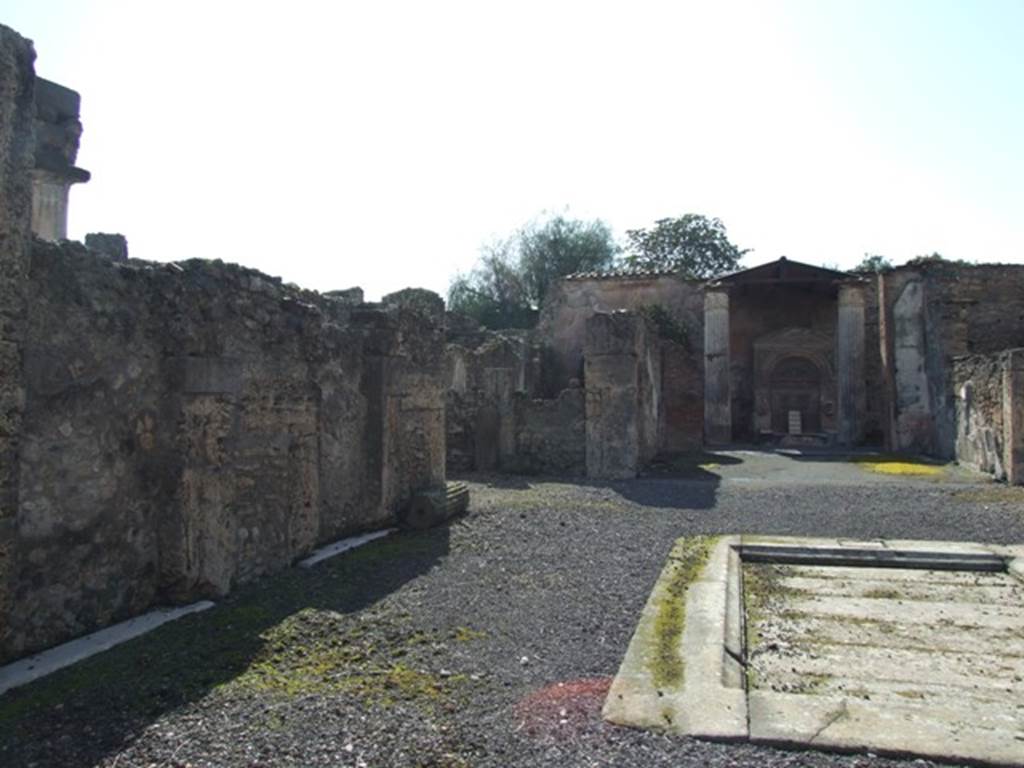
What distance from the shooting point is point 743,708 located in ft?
11.1

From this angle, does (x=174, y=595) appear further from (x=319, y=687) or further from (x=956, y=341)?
(x=956, y=341)

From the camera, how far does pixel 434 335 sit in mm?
9438

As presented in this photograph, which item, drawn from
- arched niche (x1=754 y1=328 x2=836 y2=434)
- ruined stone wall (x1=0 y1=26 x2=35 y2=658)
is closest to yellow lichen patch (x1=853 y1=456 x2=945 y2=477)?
arched niche (x1=754 y1=328 x2=836 y2=434)

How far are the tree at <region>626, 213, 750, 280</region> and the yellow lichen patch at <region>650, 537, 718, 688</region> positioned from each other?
117 feet

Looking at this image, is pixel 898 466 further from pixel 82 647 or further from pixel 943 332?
pixel 82 647

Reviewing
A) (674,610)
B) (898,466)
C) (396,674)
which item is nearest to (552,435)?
(898,466)

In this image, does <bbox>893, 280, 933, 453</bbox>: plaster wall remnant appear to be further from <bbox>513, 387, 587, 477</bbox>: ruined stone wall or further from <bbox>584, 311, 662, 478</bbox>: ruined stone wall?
<bbox>513, 387, 587, 477</bbox>: ruined stone wall

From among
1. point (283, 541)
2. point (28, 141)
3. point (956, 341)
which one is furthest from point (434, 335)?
point (956, 341)

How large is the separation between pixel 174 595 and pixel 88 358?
1.62 metres

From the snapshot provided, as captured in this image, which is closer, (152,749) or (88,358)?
(152,749)

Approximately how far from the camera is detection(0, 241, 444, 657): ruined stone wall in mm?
4297

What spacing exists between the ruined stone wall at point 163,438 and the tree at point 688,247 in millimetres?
36583

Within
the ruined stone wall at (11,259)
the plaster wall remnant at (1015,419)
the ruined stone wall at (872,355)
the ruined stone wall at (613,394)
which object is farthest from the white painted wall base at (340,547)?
the ruined stone wall at (872,355)

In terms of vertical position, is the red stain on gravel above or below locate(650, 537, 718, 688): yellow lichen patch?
below
